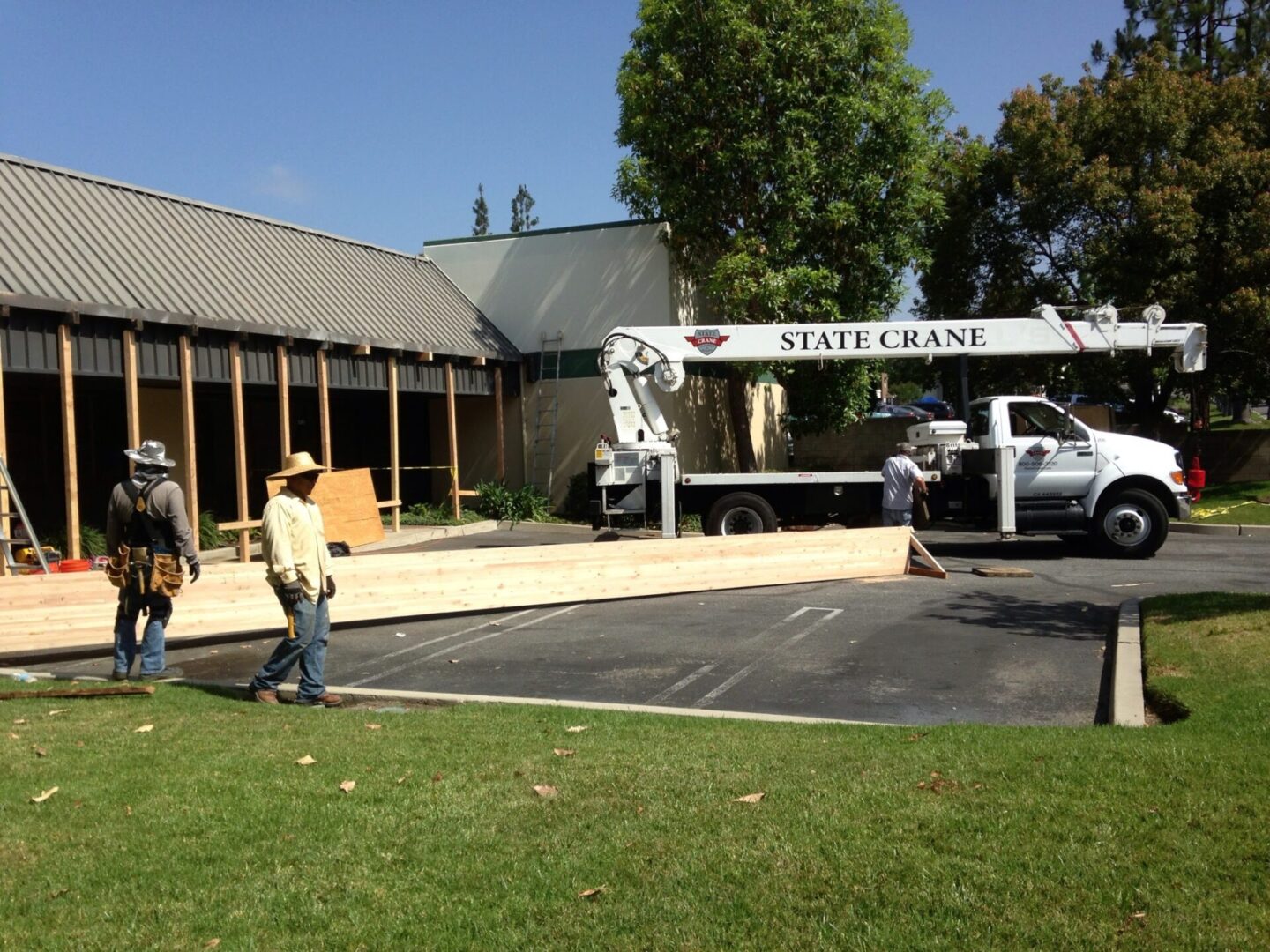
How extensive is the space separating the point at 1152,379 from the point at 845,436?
677 centimetres

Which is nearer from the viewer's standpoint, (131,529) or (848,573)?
(131,529)

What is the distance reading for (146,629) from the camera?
30.3ft

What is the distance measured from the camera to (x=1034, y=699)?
27.0ft

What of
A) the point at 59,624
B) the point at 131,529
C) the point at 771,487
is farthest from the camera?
the point at 771,487

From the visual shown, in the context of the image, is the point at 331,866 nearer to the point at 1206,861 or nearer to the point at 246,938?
the point at 246,938

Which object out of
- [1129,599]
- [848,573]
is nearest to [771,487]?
[848,573]

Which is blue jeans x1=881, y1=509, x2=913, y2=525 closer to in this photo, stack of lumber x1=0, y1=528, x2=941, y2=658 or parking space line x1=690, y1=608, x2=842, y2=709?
A: stack of lumber x1=0, y1=528, x2=941, y2=658

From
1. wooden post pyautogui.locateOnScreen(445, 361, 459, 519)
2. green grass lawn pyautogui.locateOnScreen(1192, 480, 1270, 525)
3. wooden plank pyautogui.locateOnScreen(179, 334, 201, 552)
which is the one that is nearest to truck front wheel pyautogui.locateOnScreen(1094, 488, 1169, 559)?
green grass lawn pyautogui.locateOnScreen(1192, 480, 1270, 525)

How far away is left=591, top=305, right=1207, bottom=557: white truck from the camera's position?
1656 cm

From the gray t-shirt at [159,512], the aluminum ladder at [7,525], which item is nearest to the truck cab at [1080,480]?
the gray t-shirt at [159,512]

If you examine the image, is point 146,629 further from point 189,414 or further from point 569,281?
point 569,281

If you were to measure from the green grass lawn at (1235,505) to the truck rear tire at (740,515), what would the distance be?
875 cm

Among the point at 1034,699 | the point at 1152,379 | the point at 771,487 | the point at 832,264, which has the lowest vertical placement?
the point at 1034,699

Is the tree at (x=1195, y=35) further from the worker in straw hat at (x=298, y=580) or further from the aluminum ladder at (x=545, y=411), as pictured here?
the worker in straw hat at (x=298, y=580)
